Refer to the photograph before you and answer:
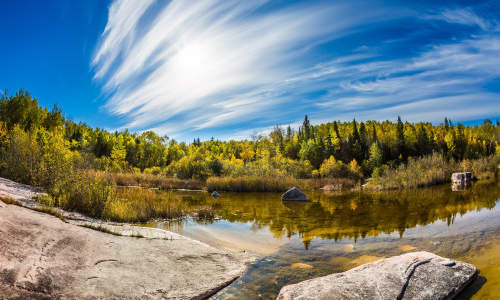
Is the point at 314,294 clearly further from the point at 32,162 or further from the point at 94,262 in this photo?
the point at 32,162

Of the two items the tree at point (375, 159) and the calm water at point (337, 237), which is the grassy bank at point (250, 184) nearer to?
the calm water at point (337, 237)

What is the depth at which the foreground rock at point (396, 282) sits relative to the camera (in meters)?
3.50

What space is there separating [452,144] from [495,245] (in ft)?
290

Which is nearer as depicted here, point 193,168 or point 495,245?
point 495,245

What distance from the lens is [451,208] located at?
11.9m

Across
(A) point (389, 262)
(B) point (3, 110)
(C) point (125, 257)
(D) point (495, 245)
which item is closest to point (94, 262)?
(C) point (125, 257)

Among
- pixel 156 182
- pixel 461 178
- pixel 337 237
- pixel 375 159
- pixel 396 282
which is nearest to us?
pixel 396 282

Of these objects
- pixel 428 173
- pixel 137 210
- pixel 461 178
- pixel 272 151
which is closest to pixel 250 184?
pixel 137 210

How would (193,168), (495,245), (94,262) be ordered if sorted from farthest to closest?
(193,168), (495,245), (94,262)

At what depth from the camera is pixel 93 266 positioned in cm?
388

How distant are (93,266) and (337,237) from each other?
255 inches

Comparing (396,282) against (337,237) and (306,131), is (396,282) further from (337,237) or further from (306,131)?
(306,131)

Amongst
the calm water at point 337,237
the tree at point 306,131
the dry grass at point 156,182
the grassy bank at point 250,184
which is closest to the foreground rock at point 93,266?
the calm water at point 337,237

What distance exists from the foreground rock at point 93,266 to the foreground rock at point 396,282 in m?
1.64
